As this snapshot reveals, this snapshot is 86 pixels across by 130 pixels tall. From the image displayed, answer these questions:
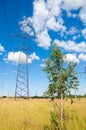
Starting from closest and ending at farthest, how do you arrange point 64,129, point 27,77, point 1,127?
1. point 64,129
2. point 1,127
3. point 27,77

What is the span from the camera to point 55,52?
1242 centimetres

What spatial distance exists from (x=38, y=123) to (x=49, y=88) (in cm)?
199

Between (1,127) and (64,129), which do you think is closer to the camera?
(64,129)

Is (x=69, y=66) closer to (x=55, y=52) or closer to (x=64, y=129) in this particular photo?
(x=55, y=52)

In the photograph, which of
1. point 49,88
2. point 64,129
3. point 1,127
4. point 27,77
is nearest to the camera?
point 64,129

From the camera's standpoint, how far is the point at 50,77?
12.2m

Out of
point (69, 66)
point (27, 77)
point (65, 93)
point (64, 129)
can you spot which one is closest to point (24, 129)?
point (64, 129)

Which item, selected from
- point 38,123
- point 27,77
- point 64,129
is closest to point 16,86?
point 27,77

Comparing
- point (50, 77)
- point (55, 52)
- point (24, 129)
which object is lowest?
point (24, 129)

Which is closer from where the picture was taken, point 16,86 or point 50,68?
point 50,68

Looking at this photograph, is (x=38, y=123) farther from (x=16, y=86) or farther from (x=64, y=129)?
(x=16, y=86)

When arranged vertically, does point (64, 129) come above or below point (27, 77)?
below

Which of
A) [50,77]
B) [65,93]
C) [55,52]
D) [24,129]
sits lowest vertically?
[24,129]

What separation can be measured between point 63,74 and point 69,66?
50 cm
